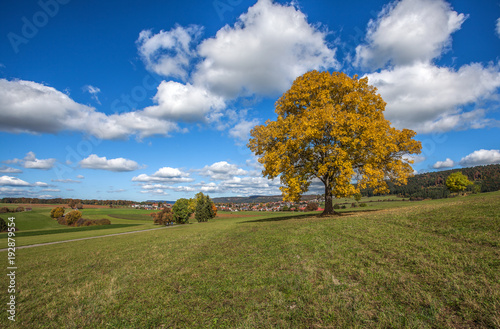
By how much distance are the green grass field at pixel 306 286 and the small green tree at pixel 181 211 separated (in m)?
72.1

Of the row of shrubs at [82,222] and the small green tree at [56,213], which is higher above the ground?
the small green tree at [56,213]

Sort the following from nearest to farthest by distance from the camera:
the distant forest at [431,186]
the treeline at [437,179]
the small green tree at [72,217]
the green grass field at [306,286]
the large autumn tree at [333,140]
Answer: the green grass field at [306,286] → the large autumn tree at [333,140] → the small green tree at [72,217] → the distant forest at [431,186] → the treeline at [437,179]

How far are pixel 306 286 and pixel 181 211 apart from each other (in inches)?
3128

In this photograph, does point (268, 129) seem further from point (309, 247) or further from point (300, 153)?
point (309, 247)

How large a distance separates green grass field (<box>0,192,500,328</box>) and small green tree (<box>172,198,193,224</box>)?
2840 inches

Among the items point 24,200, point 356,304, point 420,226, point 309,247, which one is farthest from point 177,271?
point 24,200

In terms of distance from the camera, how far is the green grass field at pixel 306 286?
4.25 metres

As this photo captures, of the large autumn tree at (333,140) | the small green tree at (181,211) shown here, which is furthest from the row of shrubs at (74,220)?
the large autumn tree at (333,140)

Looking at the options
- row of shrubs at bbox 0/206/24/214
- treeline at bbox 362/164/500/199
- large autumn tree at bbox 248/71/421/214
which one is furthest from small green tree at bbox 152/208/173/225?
treeline at bbox 362/164/500/199

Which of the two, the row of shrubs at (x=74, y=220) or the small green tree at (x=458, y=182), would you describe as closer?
the small green tree at (x=458, y=182)

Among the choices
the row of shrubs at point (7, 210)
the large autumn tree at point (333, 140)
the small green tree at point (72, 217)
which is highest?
the large autumn tree at point (333, 140)

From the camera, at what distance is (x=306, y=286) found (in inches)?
223

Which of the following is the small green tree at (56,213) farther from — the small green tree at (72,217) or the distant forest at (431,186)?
the distant forest at (431,186)

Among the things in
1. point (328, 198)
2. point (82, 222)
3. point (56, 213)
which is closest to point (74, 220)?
point (82, 222)
